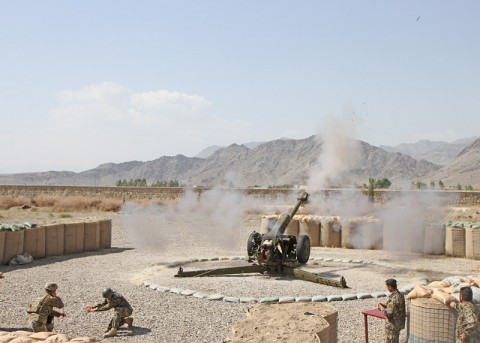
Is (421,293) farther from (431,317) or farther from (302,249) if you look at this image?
(302,249)

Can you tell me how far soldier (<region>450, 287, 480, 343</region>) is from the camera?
7715mm

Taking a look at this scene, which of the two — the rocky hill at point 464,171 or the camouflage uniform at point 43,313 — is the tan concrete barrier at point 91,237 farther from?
the rocky hill at point 464,171

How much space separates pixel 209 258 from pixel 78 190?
42.6 meters

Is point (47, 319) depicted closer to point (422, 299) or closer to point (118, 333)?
point (118, 333)

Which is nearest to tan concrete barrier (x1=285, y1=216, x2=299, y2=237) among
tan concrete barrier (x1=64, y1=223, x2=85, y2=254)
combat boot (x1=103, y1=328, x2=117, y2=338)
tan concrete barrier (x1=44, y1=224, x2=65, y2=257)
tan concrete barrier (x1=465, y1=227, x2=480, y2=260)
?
tan concrete barrier (x1=465, y1=227, x2=480, y2=260)

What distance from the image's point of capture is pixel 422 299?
28.0 ft

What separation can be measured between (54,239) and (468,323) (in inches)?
625

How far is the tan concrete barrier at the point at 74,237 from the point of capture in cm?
2108

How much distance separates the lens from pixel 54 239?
2038 cm

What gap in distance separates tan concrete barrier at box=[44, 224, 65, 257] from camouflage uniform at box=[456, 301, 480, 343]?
15604 mm

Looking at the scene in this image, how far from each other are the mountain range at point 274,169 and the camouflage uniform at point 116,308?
88.0 m

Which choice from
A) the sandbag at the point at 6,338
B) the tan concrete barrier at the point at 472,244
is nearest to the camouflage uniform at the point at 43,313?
the sandbag at the point at 6,338

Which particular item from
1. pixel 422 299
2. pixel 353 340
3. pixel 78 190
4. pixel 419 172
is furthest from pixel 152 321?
pixel 419 172

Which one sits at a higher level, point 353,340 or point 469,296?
point 469,296
